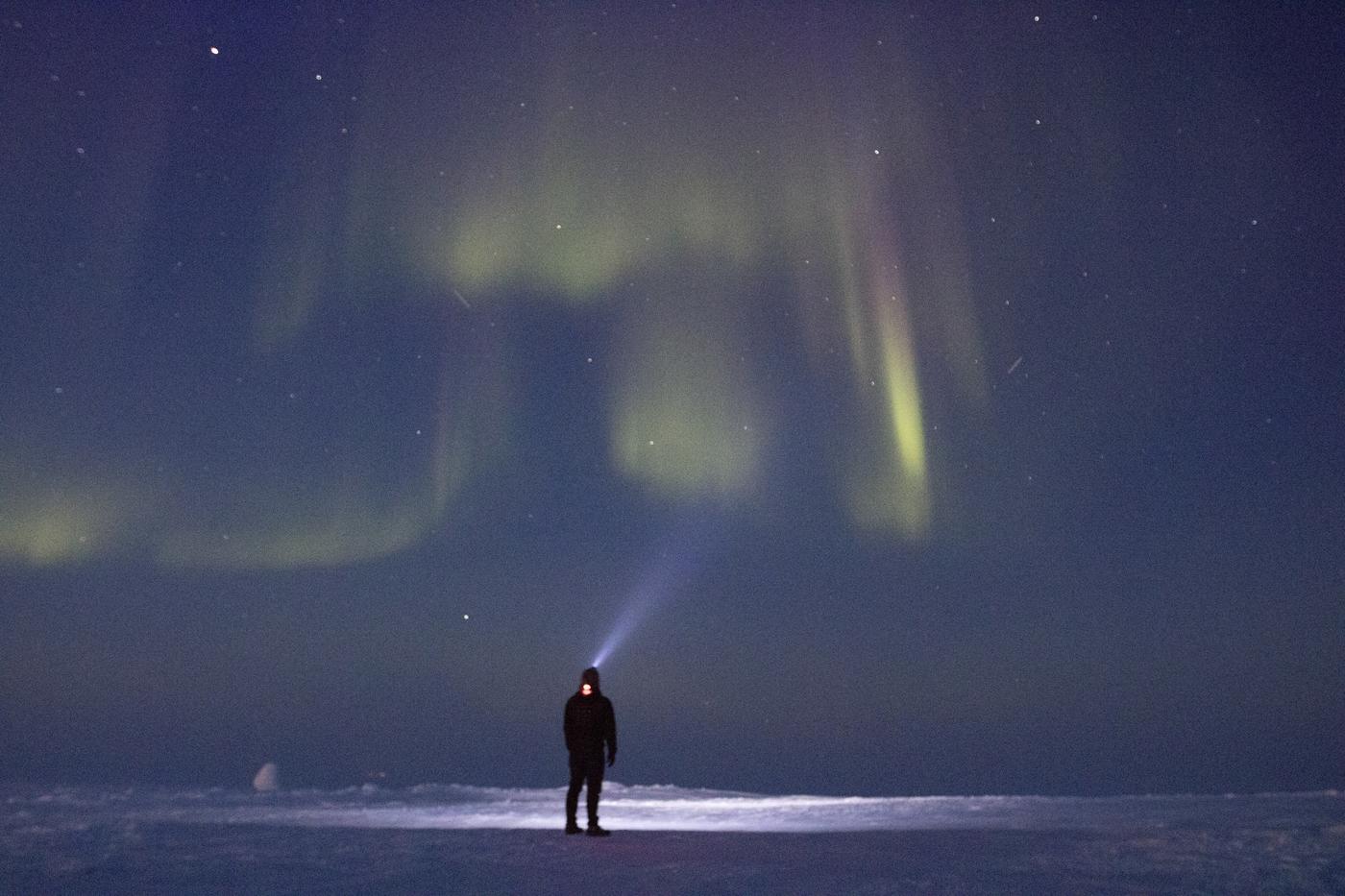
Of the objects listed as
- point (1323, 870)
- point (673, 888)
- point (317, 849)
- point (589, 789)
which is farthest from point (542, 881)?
point (1323, 870)

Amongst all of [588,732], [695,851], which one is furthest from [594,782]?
[695,851]

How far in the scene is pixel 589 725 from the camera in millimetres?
11945

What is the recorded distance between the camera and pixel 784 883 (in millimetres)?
7332

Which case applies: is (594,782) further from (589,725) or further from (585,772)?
(589,725)

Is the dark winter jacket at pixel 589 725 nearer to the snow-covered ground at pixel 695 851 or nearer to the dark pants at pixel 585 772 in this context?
the dark pants at pixel 585 772

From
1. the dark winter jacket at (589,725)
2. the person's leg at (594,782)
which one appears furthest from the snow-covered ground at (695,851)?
the dark winter jacket at (589,725)

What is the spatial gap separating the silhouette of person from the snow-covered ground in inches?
25.3

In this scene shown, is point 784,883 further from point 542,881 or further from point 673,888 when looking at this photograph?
point 542,881

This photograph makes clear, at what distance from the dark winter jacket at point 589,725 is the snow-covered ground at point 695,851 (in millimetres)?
903

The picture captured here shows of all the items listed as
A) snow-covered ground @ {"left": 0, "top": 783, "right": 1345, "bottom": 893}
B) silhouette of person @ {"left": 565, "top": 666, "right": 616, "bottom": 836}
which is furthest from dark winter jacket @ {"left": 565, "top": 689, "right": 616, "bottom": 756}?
snow-covered ground @ {"left": 0, "top": 783, "right": 1345, "bottom": 893}

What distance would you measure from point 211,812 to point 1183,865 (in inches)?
462

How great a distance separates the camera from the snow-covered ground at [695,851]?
24.4 ft

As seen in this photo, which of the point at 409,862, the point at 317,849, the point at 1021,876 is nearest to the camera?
the point at 1021,876

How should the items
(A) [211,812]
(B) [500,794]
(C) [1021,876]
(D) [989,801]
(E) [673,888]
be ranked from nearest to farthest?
(E) [673,888], (C) [1021,876], (A) [211,812], (D) [989,801], (B) [500,794]
